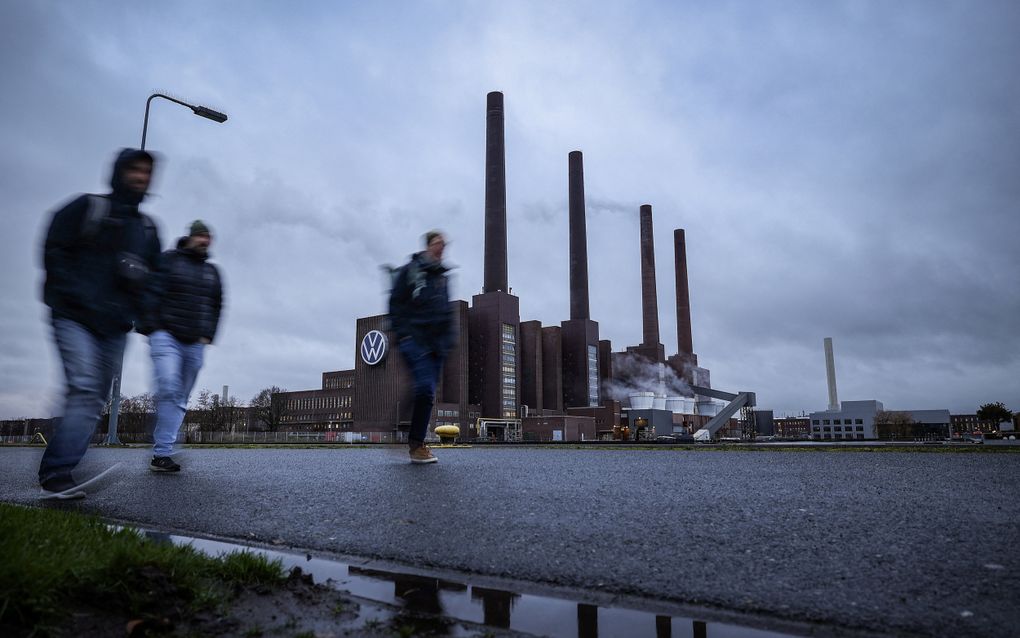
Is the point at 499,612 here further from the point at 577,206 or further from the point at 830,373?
the point at 830,373

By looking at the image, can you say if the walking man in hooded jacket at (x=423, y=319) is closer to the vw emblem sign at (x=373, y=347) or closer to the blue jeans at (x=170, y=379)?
the blue jeans at (x=170, y=379)

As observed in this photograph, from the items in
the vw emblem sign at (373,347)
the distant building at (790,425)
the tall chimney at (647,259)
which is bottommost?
the distant building at (790,425)

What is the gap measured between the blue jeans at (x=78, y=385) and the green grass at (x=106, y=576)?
5.99ft

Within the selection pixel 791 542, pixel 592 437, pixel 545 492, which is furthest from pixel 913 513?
pixel 592 437

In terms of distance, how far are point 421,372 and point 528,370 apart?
252 feet

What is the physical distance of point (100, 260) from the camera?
153 inches

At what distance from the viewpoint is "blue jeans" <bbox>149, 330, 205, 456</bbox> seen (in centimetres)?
516

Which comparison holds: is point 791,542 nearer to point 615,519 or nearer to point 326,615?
point 615,519

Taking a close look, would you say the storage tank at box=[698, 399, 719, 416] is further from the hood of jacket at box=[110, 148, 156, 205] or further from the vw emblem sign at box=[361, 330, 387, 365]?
the hood of jacket at box=[110, 148, 156, 205]

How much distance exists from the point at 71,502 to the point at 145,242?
1714mm

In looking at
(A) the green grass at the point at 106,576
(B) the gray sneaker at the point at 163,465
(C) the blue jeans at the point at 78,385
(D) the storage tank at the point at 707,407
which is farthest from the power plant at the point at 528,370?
(A) the green grass at the point at 106,576

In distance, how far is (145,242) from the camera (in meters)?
4.27

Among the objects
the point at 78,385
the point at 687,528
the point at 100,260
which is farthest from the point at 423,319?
the point at 687,528

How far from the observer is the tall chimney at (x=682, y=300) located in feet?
289
